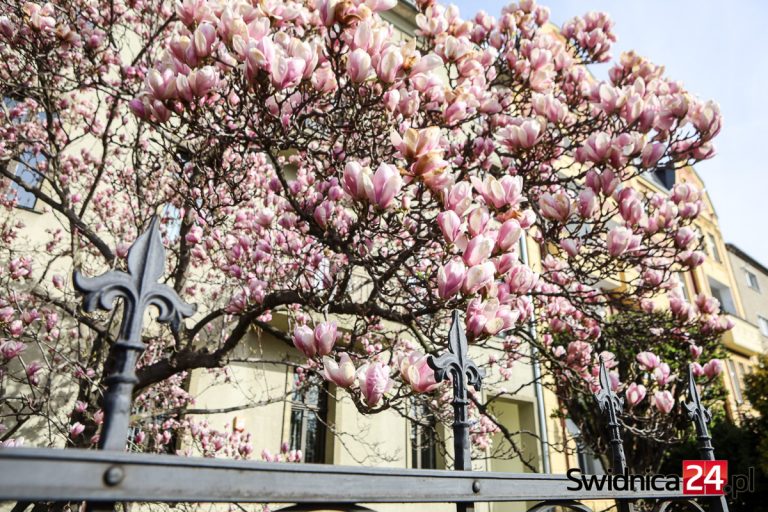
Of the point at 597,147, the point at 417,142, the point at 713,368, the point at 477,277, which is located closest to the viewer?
the point at 477,277

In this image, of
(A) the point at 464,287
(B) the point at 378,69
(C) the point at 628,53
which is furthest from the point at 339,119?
(C) the point at 628,53

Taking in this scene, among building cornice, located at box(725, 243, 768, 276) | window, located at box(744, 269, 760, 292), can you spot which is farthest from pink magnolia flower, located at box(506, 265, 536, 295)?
window, located at box(744, 269, 760, 292)

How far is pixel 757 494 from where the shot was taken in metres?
10.8

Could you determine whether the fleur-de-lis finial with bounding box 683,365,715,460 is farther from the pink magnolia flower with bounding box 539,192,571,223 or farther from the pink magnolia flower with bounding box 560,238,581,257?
the pink magnolia flower with bounding box 539,192,571,223

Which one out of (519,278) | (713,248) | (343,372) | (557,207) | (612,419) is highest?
(713,248)

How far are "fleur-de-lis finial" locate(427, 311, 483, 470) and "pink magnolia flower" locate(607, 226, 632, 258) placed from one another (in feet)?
5.39

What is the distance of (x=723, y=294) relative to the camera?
22594 mm

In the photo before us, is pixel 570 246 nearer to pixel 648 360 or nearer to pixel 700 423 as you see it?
pixel 700 423

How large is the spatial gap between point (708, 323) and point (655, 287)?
995 millimetres

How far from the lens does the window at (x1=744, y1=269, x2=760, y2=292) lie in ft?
81.1

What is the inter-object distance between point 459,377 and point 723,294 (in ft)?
86.9

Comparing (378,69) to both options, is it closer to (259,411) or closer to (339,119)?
(339,119)

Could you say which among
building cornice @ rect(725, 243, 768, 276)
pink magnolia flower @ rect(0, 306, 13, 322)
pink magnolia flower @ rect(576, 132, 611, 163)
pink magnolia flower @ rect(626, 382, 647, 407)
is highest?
building cornice @ rect(725, 243, 768, 276)

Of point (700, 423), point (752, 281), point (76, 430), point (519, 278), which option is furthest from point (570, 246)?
point (752, 281)
